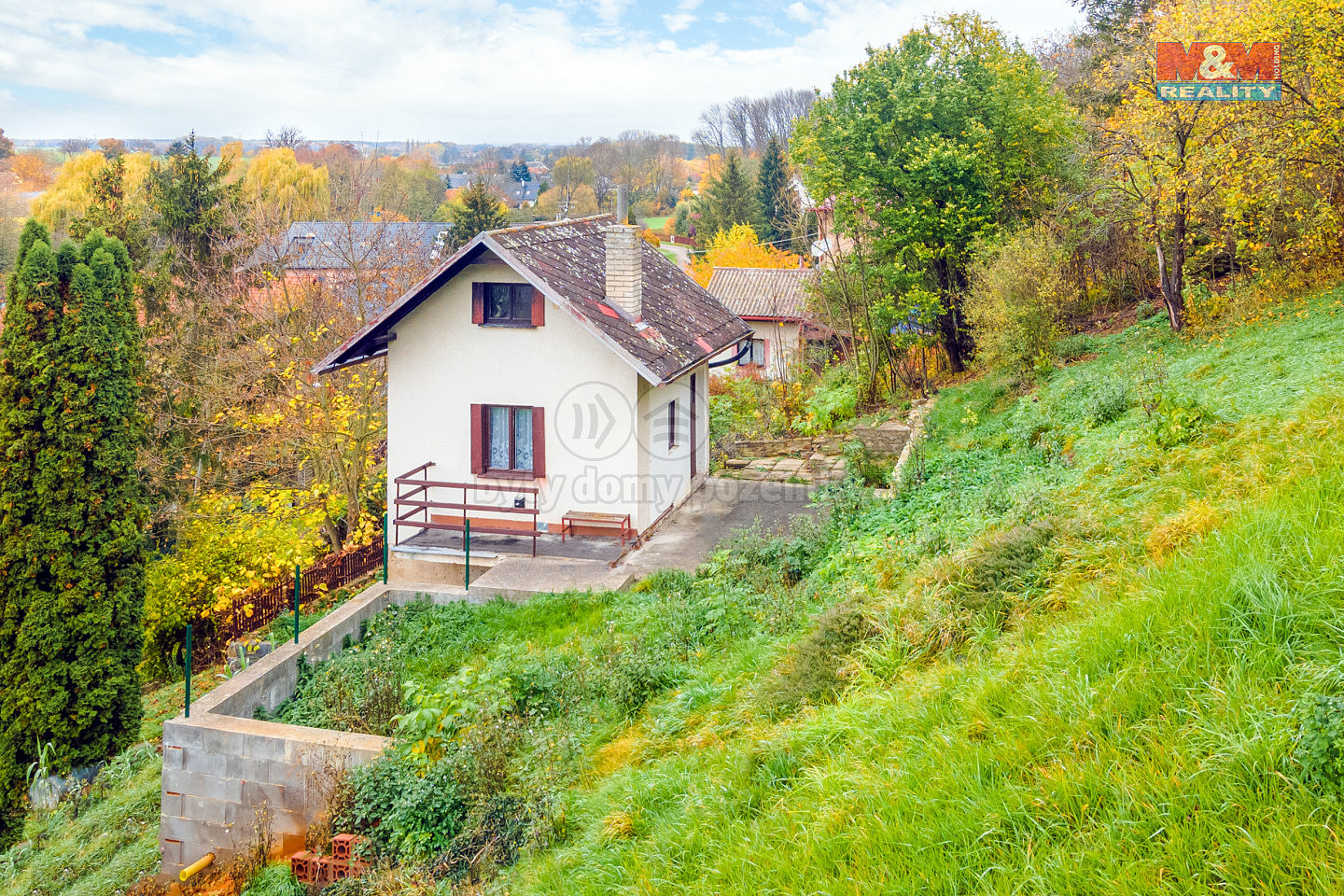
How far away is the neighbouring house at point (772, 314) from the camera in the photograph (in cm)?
3247

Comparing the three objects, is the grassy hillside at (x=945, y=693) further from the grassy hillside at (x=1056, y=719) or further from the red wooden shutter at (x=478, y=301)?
the red wooden shutter at (x=478, y=301)

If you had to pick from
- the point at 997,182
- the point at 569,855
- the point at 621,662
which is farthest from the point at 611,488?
the point at 997,182

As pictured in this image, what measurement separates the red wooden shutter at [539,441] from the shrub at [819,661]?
28.4 ft

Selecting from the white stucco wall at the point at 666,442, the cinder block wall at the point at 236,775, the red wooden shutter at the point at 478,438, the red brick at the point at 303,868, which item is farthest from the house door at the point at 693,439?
the red brick at the point at 303,868

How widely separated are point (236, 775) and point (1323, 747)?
392 inches

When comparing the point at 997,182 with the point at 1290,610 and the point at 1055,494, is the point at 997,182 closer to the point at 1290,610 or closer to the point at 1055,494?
the point at 1055,494

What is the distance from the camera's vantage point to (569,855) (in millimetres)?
6270

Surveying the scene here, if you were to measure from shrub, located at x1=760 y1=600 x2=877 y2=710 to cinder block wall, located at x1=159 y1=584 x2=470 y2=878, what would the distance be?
4.46m

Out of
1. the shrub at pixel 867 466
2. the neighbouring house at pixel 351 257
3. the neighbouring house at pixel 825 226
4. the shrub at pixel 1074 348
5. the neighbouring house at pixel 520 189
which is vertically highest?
the neighbouring house at pixel 520 189

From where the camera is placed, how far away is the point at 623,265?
1622 centimetres

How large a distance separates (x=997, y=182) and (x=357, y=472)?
1739 cm

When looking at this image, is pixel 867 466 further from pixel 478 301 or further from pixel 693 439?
pixel 478 301

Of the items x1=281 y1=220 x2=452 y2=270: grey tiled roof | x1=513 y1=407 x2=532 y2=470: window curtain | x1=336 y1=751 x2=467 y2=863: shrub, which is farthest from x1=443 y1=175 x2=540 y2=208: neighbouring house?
x1=336 y1=751 x2=467 y2=863: shrub

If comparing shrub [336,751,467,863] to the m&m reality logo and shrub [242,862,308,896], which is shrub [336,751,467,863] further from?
the m&m reality logo
